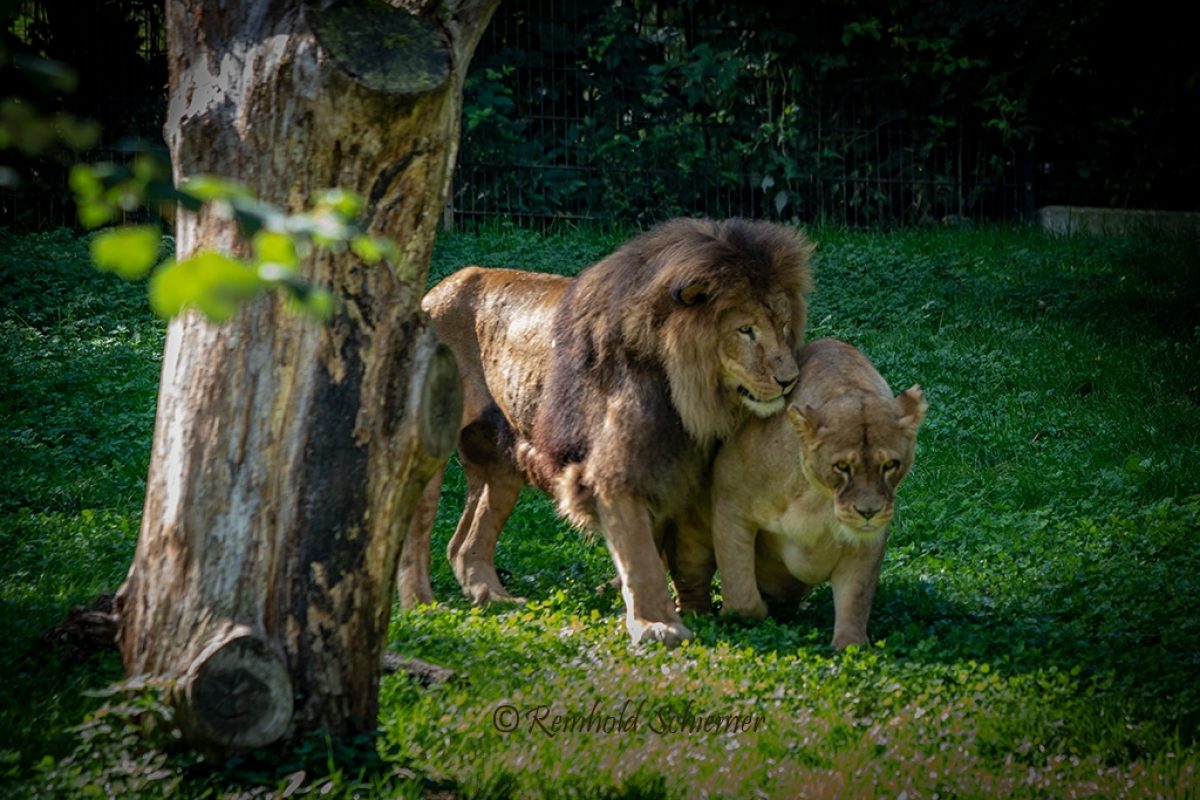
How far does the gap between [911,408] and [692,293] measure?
1.13 meters

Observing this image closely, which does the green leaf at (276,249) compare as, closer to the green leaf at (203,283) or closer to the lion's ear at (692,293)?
the green leaf at (203,283)

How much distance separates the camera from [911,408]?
6.56 meters

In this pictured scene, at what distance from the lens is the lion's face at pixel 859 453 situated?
6.34 metres

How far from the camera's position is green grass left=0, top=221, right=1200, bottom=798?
4914 mm

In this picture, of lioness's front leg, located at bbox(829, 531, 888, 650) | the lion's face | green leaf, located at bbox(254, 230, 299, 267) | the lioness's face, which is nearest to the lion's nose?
the lion's face

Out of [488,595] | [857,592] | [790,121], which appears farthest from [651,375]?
[790,121]

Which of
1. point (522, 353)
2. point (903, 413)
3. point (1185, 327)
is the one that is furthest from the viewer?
point (1185, 327)

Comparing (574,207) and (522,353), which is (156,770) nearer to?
(522,353)

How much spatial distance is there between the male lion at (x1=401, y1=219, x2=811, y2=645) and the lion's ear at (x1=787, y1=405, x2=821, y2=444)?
0.99 ft

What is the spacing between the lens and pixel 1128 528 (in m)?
8.16

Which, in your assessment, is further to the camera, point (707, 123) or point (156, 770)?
point (707, 123)

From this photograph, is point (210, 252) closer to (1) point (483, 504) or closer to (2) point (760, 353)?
(2) point (760, 353)

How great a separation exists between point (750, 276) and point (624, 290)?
0.65m

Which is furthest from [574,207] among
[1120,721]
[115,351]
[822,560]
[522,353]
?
[1120,721]
